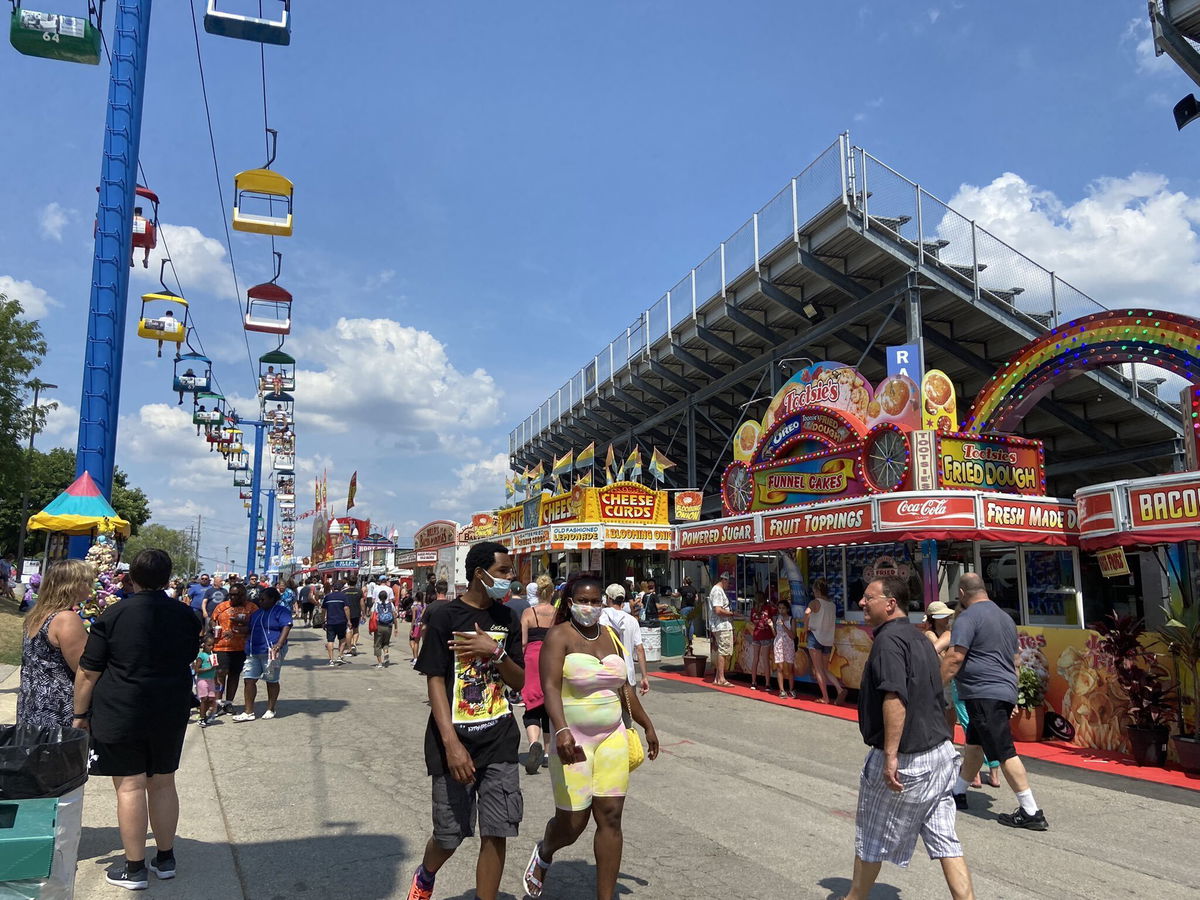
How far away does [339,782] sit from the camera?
22.2 ft

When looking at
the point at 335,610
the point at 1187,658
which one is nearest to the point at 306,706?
the point at 335,610

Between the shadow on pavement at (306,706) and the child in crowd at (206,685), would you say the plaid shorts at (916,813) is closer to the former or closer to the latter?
the child in crowd at (206,685)

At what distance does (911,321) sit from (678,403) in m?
12.7

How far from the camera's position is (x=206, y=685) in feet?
31.2

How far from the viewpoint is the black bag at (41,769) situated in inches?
119

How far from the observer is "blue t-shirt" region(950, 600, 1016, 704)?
19.0ft

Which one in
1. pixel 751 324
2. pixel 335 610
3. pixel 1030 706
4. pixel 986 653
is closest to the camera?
pixel 986 653

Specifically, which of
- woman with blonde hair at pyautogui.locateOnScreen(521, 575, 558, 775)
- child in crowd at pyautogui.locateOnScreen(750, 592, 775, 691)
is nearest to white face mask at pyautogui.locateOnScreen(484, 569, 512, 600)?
woman with blonde hair at pyautogui.locateOnScreen(521, 575, 558, 775)

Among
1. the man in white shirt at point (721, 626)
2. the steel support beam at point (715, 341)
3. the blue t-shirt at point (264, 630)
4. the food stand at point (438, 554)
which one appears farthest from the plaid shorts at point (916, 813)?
the food stand at point (438, 554)

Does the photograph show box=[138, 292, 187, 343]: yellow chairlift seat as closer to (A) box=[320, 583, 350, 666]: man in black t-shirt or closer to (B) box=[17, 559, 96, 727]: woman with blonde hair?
(A) box=[320, 583, 350, 666]: man in black t-shirt

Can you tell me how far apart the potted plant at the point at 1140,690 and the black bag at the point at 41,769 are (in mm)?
8690

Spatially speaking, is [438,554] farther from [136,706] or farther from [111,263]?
[136,706]

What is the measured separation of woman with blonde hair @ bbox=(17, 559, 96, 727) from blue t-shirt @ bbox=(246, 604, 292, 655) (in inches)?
207

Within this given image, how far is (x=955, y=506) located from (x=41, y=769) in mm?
10116
